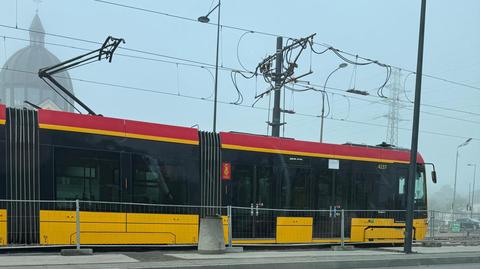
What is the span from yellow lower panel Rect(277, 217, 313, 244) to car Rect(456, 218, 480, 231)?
12470mm

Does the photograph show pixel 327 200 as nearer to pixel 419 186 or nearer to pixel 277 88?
pixel 419 186

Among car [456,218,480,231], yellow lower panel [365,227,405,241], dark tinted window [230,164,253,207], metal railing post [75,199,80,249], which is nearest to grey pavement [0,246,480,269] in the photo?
metal railing post [75,199,80,249]

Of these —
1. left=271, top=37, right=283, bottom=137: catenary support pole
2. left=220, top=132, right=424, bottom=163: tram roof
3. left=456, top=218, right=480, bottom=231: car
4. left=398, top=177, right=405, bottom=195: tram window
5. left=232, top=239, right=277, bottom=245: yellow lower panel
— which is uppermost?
left=271, top=37, right=283, bottom=137: catenary support pole

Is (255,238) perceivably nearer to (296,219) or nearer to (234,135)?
(296,219)

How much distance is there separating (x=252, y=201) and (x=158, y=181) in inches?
108

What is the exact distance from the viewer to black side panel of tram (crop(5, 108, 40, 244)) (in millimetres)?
10555

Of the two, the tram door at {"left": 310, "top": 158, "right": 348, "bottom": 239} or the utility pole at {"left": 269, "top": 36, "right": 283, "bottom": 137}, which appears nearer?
the tram door at {"left": 310, "top": 158, "right": 348, "bottom": 239}

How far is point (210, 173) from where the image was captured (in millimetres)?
13281

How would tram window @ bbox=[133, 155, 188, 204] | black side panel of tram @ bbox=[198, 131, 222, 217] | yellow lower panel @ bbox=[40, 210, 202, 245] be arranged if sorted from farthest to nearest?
black side panel of tram @ bbox=[198, 131, 222, 217] < tram window @ bbox=[133, 155, 188, 204] < yellow lower panel @ bbox=[40, 210, 202, 245]

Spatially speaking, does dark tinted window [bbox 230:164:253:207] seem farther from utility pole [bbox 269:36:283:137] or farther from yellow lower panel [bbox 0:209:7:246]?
utility pole [bbox 269:36:283:137]

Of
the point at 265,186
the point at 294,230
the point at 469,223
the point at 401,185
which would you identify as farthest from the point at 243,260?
the point at 469,223

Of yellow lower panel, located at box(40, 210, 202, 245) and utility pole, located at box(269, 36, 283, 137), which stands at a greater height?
utility pole, located at box(269, 36, 283, 137)

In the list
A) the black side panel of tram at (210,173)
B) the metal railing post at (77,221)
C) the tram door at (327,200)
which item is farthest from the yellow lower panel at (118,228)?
the tram door at (327,200)

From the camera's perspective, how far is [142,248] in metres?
12.2
